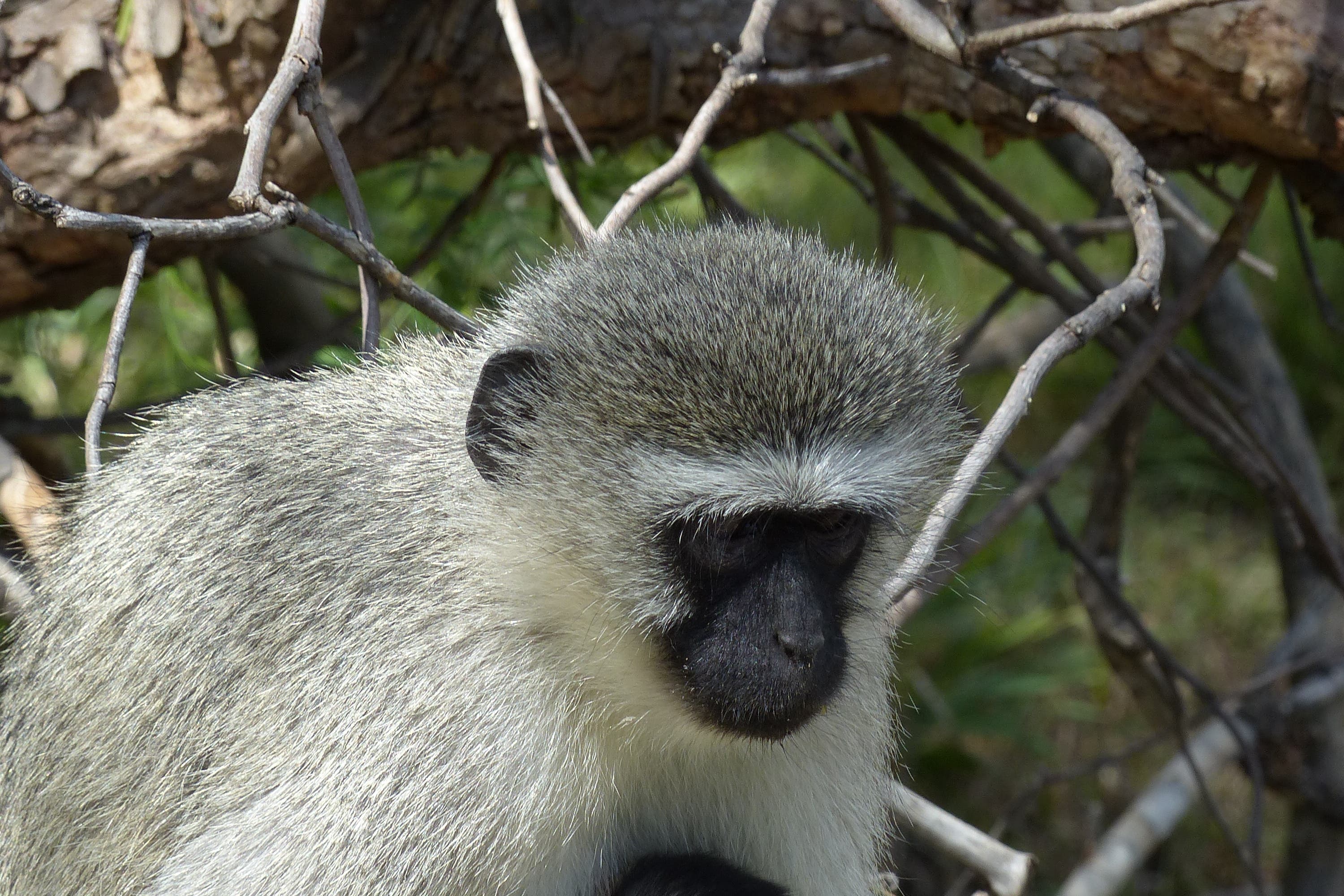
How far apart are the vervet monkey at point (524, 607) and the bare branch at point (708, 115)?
0.13 m

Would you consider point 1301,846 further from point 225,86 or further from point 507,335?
point 225,86

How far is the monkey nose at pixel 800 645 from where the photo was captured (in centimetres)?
237

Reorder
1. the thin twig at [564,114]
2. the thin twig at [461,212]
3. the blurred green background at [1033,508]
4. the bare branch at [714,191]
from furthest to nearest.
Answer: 1. the blurred green background at [1033,508]
2. the thin twig at [461,212]
3. the bare branch at [714,191]
4. the thin twig at [564,114]

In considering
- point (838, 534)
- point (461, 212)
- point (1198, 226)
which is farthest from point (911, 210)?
A: point (838, 534)

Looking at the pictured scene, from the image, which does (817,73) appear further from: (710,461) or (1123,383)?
(710,461)

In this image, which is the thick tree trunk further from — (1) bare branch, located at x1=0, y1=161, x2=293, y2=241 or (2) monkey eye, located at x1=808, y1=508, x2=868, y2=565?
(2) monkey eye, located at x1=808, y1=508, x2=868, y2=565

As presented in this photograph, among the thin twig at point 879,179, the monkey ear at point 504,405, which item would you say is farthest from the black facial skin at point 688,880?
the thin twig at point 879,179

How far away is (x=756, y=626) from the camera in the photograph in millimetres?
2422

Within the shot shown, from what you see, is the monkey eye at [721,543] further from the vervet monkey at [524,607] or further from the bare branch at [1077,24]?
the bare branch at [1077,24]

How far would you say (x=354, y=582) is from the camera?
2.66 m

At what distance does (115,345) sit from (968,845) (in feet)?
7.27

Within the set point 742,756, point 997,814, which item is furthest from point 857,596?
point 997,814

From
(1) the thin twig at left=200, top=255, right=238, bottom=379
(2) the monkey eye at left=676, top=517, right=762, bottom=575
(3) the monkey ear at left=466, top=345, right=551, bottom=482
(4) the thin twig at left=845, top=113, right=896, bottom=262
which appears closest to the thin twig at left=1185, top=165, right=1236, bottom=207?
(4) the thin twig at left=845, top=113, right=896, bottom=262

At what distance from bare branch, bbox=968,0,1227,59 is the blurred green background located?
2097mm
